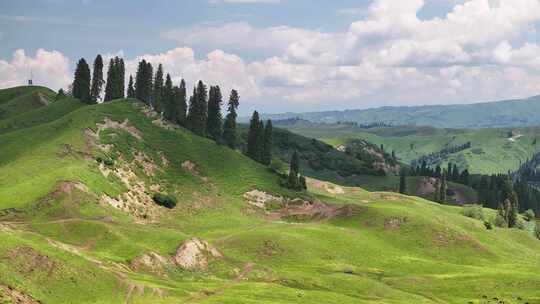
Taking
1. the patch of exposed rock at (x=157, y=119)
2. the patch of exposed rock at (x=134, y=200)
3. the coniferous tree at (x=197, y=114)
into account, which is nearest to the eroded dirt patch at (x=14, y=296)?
the patch of exposed rock at (x=134, y=200)

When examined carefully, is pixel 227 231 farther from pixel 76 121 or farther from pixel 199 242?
pixel 76 121

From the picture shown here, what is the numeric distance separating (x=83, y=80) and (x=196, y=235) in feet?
354

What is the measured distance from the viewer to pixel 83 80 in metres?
192

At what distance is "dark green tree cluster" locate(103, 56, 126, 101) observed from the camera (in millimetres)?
189125

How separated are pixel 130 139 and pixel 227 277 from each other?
75.5 m

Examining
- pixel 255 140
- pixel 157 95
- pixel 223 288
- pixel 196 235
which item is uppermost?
pixel 157 95

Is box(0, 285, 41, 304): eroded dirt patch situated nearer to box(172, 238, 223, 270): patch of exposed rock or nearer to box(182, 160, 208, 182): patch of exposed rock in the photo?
box(172, 238, 223, 270): patch of exposed rock

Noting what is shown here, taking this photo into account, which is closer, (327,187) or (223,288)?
(223,288)

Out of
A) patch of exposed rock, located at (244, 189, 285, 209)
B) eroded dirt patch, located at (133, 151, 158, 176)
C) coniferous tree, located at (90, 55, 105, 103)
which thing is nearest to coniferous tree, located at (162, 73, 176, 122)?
coniferous tree, located at (90, 55, 105, 103)

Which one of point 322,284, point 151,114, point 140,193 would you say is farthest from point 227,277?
point 151,114

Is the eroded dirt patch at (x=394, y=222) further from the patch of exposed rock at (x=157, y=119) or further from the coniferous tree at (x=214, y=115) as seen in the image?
the coniferous tree at (x=214, y=115)

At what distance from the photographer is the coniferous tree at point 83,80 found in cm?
19062

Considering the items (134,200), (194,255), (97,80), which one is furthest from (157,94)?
(194,255)

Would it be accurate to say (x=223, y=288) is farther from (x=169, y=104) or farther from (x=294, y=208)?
(x=169, y=104)
